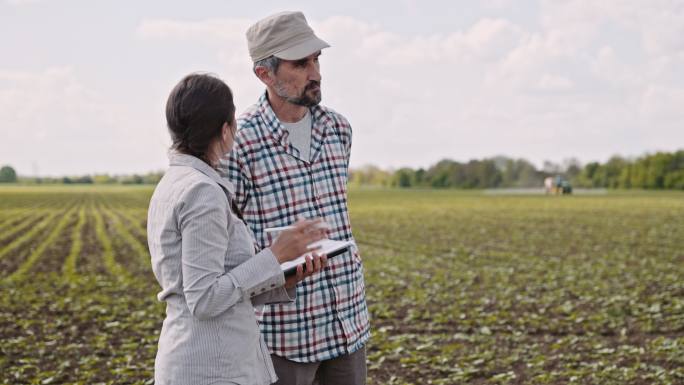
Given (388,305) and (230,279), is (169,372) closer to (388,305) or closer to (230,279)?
(230,279)

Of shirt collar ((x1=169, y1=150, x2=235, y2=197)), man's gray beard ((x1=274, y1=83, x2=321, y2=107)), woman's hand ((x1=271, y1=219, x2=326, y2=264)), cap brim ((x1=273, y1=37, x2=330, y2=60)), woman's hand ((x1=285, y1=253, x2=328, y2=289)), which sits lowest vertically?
woman's hand ((x1=285, y1=253, x2=328, y2=289))

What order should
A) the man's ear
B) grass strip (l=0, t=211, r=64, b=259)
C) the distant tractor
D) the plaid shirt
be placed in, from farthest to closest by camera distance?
the distant tractor
grass strip (l=0, t=211, r=64, b=259)
the man's ear
the plaid shirt

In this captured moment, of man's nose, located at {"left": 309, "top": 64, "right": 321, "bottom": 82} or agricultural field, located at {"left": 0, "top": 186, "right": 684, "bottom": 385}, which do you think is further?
agricultural field, located at {"left": 0, "top": 186, "right": 684, "bottom": 385}

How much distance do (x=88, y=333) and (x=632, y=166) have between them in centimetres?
10095

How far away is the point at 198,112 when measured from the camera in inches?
84.6

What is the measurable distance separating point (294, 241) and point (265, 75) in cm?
98

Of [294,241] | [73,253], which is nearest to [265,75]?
[294,241]

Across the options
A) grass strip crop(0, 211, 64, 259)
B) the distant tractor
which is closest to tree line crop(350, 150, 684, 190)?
the distant tractor

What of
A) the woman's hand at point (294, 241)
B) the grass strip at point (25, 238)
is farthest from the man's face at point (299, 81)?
the grass strip at point (25, 238)

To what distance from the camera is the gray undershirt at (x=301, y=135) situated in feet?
9.59

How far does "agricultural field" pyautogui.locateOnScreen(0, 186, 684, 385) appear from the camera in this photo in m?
6.99

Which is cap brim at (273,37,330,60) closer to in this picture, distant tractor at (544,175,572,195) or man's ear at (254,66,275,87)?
man's ear at (254,66,275,87)

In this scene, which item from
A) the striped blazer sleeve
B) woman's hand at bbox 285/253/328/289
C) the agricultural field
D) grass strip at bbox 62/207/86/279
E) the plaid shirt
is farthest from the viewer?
grass strip at bbox 62/207/86/279

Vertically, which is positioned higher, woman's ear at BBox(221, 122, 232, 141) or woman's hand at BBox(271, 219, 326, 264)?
woman's ear at BBox(221, 122, 232, 141)
